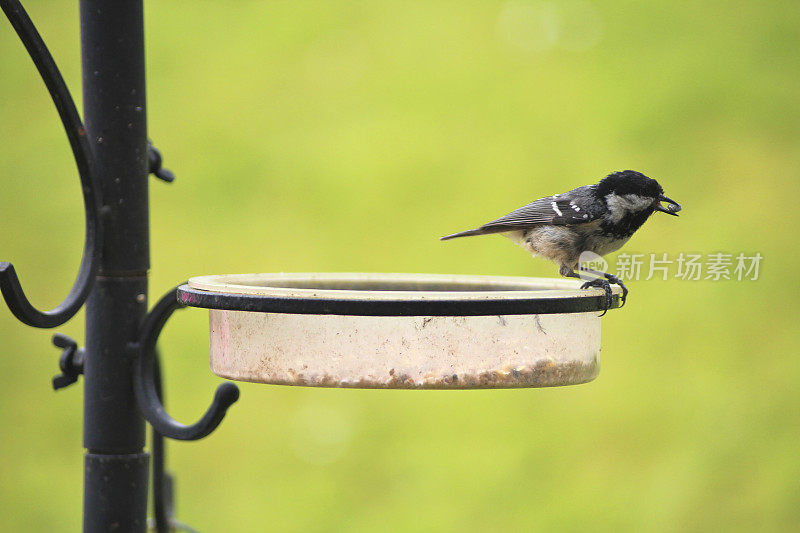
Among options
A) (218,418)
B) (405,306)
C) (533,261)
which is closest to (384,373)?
(405,306)

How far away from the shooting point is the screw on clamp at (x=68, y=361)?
4.26ft

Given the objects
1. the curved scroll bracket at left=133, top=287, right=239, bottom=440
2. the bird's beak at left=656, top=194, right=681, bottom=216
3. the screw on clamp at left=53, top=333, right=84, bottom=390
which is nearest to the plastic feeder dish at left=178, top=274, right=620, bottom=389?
the curved scroll bracket at left=133, top=287, right=239, bottom=440

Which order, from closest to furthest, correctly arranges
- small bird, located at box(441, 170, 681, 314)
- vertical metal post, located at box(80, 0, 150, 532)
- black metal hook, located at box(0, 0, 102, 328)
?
1. black metal hook, located at box(0, 0, 102, 328)
2. vertical metal post, located at box(80, 0, 150, 532)
3. small bird, located at box(441, 170, 681, 314)

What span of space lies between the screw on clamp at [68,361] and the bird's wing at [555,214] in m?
0.82

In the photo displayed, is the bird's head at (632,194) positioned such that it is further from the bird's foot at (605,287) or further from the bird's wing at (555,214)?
the bird's foot at (605,287)

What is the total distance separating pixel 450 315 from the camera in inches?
41.9

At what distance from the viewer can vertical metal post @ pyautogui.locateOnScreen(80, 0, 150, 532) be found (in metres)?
1.22

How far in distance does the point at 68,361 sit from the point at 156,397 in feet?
0.56

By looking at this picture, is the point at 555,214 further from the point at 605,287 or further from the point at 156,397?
the point at 156,397

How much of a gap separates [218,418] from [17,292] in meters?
0.29

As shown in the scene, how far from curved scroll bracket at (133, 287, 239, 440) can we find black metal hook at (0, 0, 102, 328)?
11cm

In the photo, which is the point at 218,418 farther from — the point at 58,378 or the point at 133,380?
the point at 58,378

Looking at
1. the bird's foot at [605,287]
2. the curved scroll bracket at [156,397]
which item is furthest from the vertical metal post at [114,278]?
the bird's foot at [605,287]

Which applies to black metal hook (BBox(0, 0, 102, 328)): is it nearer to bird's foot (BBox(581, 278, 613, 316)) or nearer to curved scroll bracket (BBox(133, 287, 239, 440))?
curved scroll bracket (BBox(133, 287, 239, 440))
